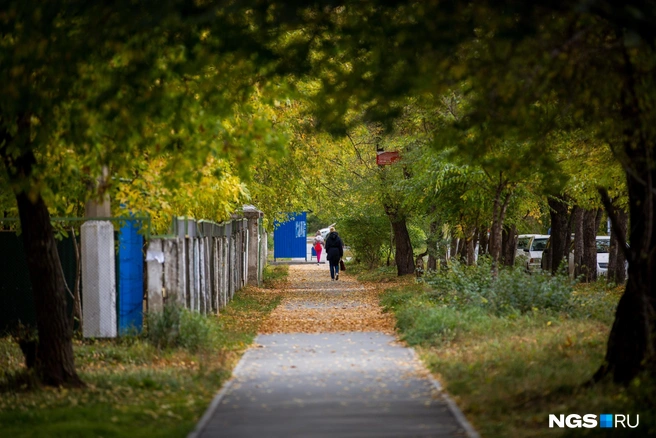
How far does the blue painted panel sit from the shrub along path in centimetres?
196

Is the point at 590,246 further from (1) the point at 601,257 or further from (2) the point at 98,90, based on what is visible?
(2) the point at 98,90

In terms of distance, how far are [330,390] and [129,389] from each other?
218 centimetres

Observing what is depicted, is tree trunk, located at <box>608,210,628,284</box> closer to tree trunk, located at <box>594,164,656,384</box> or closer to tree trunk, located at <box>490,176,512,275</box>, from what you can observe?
tree trunk, located at <box>490,176,512,275</box>

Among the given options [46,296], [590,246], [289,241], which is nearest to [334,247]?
[590,246]

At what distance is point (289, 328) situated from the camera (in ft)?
63.3

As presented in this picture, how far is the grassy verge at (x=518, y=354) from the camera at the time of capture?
361 inches

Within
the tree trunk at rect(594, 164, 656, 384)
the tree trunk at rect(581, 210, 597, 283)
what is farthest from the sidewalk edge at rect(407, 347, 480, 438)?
the tree trunk at rect(581, 210, 597, 283)

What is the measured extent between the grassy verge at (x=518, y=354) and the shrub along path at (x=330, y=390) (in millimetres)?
351

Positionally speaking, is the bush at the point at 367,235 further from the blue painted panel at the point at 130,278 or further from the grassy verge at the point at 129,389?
the grassy verge at the point at 129,389

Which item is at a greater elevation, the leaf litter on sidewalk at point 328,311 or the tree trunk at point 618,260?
the tree trunk at point 618,260

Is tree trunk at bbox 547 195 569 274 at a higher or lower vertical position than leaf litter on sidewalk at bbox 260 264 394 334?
higher

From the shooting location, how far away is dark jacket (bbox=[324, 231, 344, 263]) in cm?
3825

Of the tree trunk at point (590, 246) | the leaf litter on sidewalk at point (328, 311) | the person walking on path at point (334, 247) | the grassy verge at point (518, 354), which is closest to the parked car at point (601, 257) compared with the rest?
the tree trunk at point (590, 246)

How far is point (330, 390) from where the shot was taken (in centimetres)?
1152
